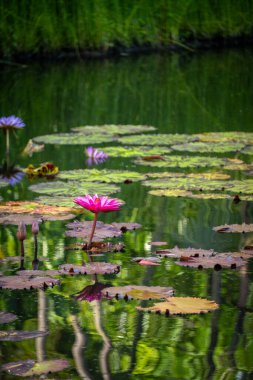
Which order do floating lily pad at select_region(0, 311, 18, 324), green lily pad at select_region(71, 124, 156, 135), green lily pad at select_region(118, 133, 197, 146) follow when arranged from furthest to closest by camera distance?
green lily pad at select_region(71, 124, 156, 135) → green lily pad at select_region(118, 133, 197, 146) → floating lily pad at select_region(0, 311, 18, 324)

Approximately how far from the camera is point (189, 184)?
A: 3928 mm

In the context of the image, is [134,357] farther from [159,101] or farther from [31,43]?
[31,43]

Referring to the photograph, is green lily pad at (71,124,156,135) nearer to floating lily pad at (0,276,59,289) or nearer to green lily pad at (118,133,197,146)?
green lily pad at (118,133,197,146)

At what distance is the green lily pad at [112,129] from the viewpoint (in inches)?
207

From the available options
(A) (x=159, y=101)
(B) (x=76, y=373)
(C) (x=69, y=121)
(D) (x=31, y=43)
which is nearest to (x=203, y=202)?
(B) (x=76, y=373)

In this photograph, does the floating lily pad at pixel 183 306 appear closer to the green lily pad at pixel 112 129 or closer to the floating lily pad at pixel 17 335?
the floating lily pad at pixel 17 335

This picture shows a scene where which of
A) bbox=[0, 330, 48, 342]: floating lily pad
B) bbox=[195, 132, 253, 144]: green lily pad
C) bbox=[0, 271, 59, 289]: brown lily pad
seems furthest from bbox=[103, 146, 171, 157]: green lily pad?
bbox=[0, 330, 48, 342]: floating lily pad

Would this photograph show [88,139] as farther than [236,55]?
No

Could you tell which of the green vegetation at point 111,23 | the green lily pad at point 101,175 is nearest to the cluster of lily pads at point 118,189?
the green lily pad at point 101,175

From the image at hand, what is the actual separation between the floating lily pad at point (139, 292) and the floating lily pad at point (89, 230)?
0.52 m

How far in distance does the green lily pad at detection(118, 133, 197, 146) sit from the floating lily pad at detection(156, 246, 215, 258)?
1.93 metres

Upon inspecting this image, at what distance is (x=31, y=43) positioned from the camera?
29.7 feet

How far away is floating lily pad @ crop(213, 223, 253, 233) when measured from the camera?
3236 millimetres

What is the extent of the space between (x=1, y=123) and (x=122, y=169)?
0.50 metres
